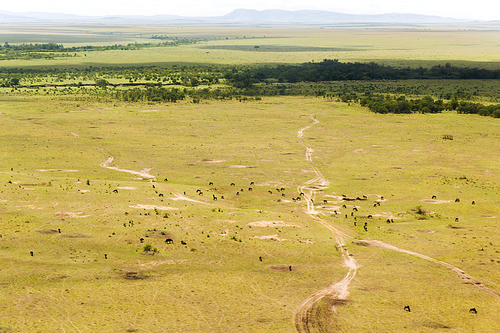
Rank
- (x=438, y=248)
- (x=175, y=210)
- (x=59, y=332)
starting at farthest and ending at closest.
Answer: (x=175, y=210)
(x=438, y=248)
(x=59, y=332)

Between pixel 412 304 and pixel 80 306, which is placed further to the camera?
pixel 412 304

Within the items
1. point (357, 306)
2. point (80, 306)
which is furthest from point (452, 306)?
point (80, 306)

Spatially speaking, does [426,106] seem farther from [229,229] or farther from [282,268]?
[282,268]

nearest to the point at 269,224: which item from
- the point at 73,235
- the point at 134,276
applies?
the point at 134,276

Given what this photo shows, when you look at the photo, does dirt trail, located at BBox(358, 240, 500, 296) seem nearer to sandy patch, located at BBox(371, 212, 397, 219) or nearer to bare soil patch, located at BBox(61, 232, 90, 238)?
sandy patch, located at BBox(371, 212, 397, 219)

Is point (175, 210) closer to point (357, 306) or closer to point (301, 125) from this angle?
point (357, 306)

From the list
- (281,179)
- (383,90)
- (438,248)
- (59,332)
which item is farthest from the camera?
(383,90)

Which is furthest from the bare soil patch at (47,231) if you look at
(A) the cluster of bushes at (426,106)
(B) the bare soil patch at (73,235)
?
(A) the cluster of bushes at (426,106)

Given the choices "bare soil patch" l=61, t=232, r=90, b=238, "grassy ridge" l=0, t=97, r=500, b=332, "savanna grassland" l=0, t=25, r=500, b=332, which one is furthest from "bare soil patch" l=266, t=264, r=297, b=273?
"bare soil patch" l=61, t=232, r=90, b=238

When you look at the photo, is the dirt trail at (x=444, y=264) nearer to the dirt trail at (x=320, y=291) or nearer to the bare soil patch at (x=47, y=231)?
the dirt trail at (x=320, y=291)
